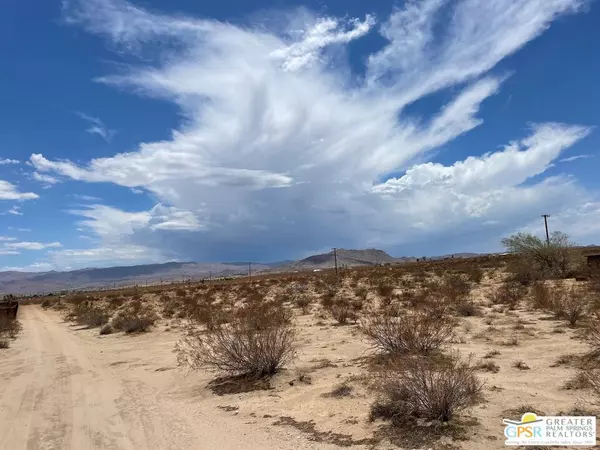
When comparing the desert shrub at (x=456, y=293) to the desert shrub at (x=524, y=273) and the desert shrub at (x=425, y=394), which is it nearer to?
Answer: the desert shrub at (x=524, y=273)

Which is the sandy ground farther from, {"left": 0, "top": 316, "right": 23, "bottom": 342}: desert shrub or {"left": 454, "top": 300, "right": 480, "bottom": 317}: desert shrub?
{"left": 0, "top": 316, "right": 23, "bottom": 342}: desert shrub

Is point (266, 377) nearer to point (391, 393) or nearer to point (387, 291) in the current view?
point (391, 393)

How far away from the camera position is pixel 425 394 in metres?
6.31

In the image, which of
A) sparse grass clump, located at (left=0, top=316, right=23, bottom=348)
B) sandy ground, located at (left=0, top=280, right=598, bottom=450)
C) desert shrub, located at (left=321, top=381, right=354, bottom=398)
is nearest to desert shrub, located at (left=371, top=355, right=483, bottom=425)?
sandy ground, located at (left=0, top=280, right=598, bottom=450)

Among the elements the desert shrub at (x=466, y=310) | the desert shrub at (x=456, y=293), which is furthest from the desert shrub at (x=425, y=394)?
the desert shrub at (x=456, y=293)

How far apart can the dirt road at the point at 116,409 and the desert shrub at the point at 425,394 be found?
46.8 inches

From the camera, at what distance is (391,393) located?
676 centimetres

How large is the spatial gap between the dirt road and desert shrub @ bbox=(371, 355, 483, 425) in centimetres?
119

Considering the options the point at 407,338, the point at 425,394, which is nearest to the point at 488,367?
the point at 407,338

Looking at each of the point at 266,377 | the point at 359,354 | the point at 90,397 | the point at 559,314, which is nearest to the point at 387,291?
the point at 559,314

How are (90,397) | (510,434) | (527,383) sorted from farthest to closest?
(90,397) < (527,383) < (510,434)

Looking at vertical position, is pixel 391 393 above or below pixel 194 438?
above

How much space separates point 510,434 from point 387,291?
20330mm

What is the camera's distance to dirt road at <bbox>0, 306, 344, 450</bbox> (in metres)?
6.68
